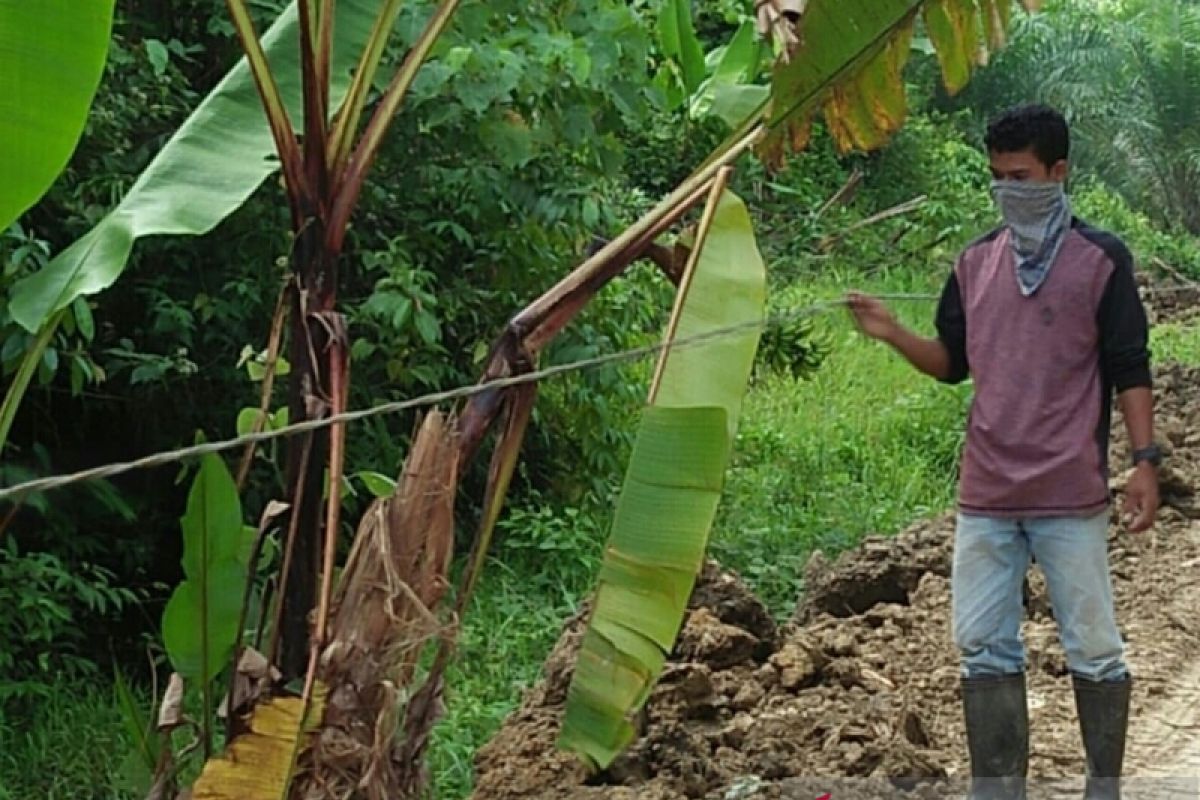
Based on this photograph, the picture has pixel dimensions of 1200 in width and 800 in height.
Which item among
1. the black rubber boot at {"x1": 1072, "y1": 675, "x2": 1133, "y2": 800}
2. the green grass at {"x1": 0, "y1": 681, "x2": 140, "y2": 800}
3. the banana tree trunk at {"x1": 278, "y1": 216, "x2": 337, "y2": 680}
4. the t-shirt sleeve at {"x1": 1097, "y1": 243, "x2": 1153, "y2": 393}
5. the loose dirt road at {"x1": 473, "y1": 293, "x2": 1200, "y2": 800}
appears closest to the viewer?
the banana tree trunk at {"x1": 278, "y1": 216, "x2": 337, "y2": 680}

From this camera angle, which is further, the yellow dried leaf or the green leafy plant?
the yellow dried leaf

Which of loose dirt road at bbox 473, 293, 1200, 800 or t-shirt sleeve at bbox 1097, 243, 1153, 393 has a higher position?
t-shirt sleeve at bbox 1097, 243, 1153, 393

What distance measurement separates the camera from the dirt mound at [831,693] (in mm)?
4547

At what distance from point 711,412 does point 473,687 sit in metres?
2.88

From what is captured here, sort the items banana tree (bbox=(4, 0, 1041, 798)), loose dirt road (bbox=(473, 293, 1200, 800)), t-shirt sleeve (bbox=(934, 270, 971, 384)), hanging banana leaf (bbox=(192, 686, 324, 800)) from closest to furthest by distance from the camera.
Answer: hanging banana leaf (bbox=(192, 686, 324, 800)), banana tree (bbox=(4, 0, 1041, 798)), t-shirt sleeve (bbox=(934, 270, 971, 384)), loose dirt road (bbox=(473, 293, 1200, 800))

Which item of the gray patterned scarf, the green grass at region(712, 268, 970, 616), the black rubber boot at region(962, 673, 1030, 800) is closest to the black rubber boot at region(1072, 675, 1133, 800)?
the black rubber boot at region(962, 673, 1030, 800)

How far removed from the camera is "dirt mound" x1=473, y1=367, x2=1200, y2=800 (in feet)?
14.9

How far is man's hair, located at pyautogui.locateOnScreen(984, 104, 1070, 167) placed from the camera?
13.3 feet

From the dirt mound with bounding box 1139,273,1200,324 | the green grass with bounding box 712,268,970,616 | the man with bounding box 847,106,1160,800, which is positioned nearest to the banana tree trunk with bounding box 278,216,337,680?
the man with bounding box 847,106,1160,800

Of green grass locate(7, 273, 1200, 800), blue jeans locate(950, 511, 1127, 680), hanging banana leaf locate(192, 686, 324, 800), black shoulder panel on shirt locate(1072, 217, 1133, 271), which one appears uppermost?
black shoulder panel on shirt locate(1072, 217, 1133, 271)

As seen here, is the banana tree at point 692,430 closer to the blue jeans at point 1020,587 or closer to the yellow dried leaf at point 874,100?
the yellow dried leaf at point 874,100

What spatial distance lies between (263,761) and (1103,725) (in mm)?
2019

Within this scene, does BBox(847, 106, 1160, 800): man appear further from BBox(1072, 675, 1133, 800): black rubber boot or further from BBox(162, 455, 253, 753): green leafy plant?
BBox(162, 455, 253, 753): green leafy plant

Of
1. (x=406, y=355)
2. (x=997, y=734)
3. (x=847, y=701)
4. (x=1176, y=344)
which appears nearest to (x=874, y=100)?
(x=997, y=734)
